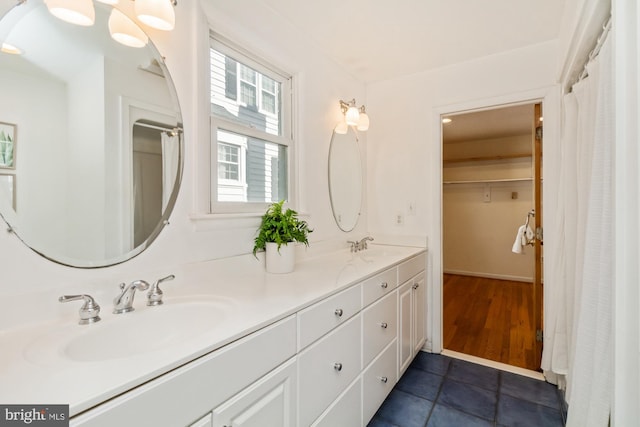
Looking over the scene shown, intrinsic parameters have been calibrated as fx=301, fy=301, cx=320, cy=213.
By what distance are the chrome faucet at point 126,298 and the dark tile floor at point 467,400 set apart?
1.36 metres

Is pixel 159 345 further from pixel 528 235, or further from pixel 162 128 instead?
pixel 528 235

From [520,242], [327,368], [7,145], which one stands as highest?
[7,145]

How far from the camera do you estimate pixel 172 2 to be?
1.19 m

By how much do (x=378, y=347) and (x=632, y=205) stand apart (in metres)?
1.21

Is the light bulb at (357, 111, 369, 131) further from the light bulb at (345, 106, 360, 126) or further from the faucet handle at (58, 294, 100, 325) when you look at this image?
the faucet handle at (58, 294, 100, 325)

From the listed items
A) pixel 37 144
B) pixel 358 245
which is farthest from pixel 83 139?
pixel 358 245

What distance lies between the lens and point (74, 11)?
95 cm

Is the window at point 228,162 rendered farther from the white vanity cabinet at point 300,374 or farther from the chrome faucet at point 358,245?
the chrome faucet at point 358,245

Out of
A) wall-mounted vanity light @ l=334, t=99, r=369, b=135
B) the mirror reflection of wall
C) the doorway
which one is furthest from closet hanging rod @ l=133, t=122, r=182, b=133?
the doorway

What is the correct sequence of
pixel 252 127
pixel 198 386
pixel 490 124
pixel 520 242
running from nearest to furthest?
pixel 198 386, pixel 252 127, pixel 520 242, pixel 490 124

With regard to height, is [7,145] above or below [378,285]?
above

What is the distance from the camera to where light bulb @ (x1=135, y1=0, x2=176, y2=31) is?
105 centimetres

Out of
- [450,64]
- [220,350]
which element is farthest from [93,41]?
[450,64]

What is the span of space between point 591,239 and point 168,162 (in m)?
1.73
